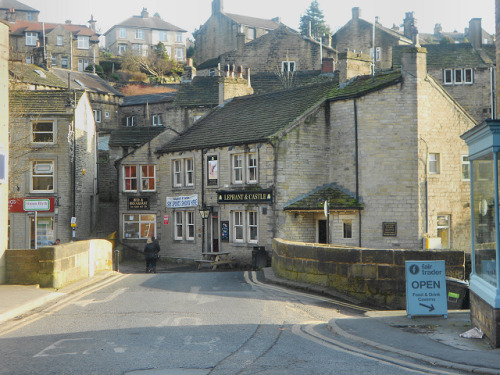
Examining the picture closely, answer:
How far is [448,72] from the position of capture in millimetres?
55062

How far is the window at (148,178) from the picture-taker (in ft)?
132

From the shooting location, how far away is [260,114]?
35.2 metres

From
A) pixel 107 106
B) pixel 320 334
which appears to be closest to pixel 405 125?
pixel 320 334

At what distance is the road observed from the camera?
354 inches

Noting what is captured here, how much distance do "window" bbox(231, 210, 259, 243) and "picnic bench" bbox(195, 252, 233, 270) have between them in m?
1.11

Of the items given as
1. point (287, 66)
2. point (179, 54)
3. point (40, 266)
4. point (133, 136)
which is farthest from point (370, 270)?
point (179, 54)

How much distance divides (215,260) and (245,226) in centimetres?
230

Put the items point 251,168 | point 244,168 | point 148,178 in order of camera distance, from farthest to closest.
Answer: point 148,178 → point 244,168 → point 251,168

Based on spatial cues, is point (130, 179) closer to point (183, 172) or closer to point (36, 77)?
point (183, 172)

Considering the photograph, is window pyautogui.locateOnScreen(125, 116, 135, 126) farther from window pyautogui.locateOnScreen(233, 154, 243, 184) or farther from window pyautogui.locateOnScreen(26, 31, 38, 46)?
window pyautogui.locateOnScreen(233, 154, 243, 184)

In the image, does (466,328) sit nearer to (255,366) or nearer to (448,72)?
(255,366)

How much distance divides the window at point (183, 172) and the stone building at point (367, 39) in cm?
3515

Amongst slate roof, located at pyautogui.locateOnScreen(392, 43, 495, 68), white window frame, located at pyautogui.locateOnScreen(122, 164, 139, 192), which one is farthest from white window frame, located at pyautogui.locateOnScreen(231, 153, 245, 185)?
slate roof, located at pyautogui.locateOnScreen(392, 43, 495, 68)

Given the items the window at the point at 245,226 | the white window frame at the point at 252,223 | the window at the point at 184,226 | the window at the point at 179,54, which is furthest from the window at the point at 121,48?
the white window frame at the point at 252,223
